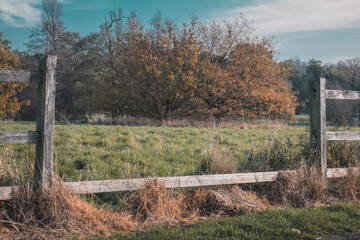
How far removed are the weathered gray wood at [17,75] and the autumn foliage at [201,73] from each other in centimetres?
1486

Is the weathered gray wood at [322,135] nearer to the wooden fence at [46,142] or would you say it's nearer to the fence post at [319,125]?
the fence post at [319,125]

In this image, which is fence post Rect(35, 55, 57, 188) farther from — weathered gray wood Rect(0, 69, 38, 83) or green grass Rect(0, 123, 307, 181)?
green grass Rect(0, 123, 307, 181)

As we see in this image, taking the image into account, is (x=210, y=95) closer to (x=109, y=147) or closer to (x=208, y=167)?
(x=109, y=147)

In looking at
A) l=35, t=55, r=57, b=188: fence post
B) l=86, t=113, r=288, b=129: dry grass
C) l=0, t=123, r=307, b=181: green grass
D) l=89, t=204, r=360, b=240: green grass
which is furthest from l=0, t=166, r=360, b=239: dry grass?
l=86, t=113, r=288, b=129: dry grass

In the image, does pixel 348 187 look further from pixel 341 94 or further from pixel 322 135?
pixel 341 94

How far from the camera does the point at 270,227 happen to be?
4488 mm

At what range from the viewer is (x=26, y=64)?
122 ft

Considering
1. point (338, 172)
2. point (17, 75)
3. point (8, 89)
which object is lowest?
point (338, 172)

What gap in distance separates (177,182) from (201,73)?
51.3 feet

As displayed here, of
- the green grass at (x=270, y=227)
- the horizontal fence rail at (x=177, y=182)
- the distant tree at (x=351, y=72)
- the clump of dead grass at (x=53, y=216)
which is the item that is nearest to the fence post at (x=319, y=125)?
the horizontal fence rail at (x=177, y=182)

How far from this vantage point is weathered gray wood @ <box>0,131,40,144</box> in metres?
4.55

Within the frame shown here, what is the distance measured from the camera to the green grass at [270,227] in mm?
4180

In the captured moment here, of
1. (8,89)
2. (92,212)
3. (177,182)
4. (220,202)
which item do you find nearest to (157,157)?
(177,182)

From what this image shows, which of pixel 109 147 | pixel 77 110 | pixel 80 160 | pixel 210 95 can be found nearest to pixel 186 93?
pixel 210 95
